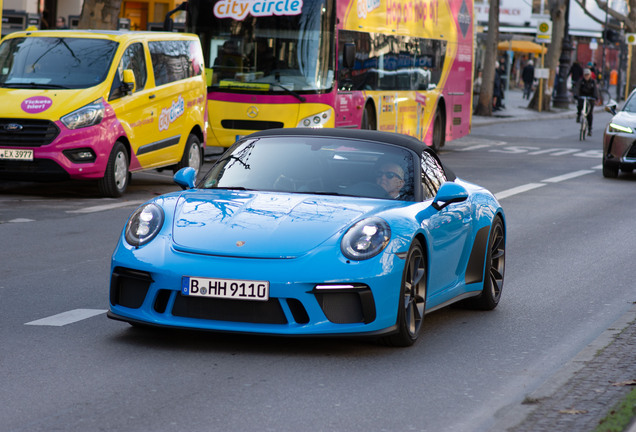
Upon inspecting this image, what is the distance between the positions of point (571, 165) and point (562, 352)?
1764cm

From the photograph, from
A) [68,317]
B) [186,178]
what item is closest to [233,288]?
[186,178]

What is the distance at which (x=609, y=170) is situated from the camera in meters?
21.3

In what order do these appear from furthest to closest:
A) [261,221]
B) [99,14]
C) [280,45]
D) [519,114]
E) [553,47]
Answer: [553,47] → [519,114] → [99,14] → [280,45] → [261,221]

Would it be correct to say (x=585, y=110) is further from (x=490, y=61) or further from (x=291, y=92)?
(x=291, y=92)

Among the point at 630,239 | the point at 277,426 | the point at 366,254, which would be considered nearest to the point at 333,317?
the point at 366,254

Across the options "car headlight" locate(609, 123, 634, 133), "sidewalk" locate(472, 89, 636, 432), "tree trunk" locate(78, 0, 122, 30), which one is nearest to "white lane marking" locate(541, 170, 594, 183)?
"car headlight" locate(609, 123, 634, 133)

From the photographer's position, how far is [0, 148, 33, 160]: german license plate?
1477cm

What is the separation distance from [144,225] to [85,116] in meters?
8.44

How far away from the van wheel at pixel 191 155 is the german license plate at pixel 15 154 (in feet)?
10.3

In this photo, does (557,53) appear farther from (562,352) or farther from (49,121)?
(562,352)

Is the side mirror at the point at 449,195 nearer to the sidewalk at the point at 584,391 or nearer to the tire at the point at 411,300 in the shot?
the tire at the point at 411,300

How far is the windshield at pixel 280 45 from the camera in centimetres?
2033

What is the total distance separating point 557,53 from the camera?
50.8 meters

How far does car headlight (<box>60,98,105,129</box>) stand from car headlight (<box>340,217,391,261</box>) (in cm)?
882
